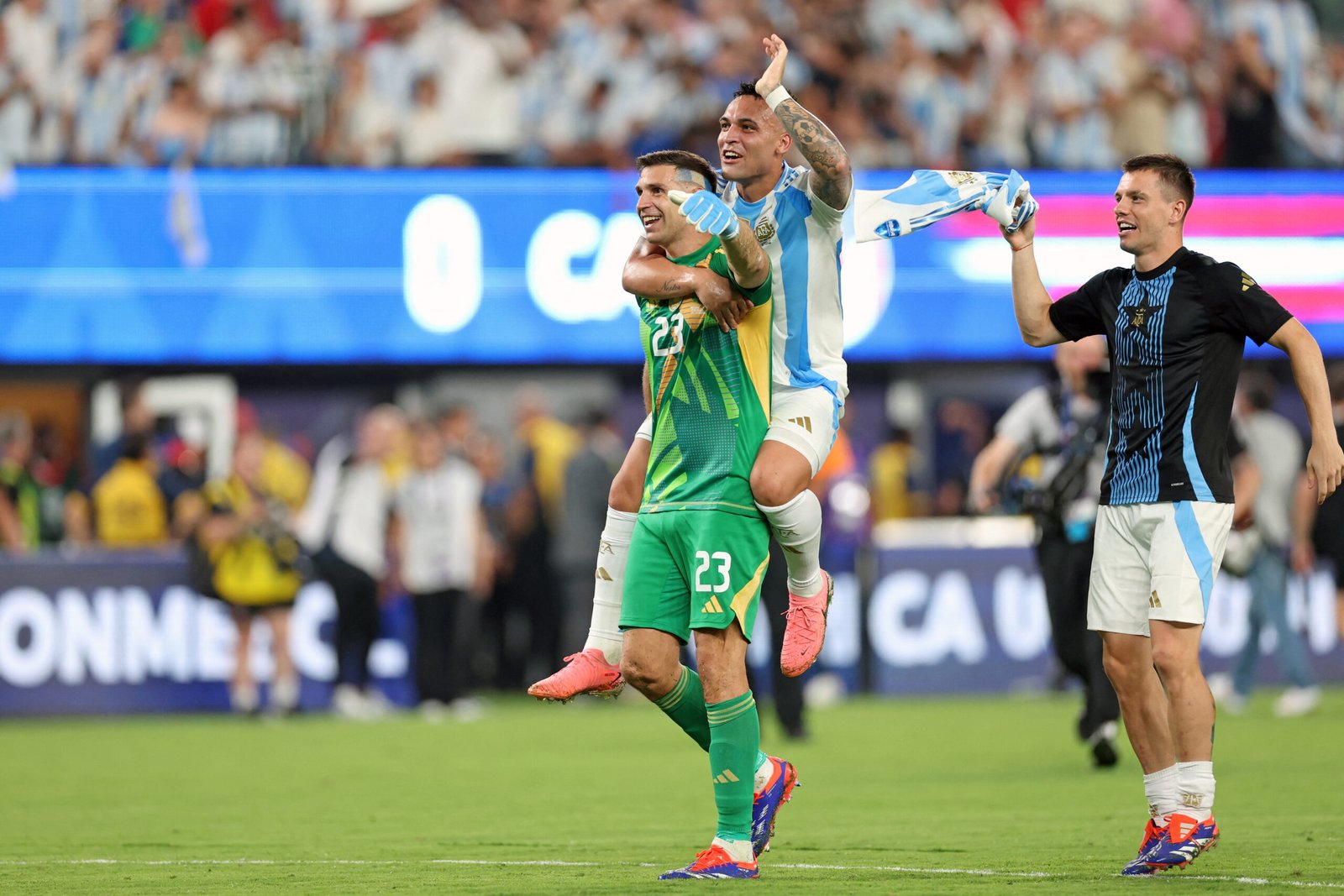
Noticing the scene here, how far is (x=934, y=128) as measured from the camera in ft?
61.5

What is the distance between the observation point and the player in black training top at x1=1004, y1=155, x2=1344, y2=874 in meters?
6.42

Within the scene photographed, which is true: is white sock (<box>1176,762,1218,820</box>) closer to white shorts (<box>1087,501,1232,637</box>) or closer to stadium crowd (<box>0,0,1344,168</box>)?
white shorts (<box>1087,501,1232,637</box>)

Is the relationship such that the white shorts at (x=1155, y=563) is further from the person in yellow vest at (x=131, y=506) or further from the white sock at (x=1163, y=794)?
the person in yellow vest at (x=131, y=506)

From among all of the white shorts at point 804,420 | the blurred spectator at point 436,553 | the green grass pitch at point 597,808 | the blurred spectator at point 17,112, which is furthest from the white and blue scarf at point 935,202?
the blurred spectator at point 17,112

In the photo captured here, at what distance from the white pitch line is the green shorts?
954 millimetres

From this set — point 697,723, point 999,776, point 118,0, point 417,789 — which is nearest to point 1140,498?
point 697,723

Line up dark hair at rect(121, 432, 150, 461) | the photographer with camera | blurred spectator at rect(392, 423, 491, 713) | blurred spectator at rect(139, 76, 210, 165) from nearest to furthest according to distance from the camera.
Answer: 1. the photographer with camera
2. blurred spectator at rect(392, 423, 491, 713)
3. dark hair at rect(121, 432, 150, 461)
4. blurred spectator at rect(139, 76, 210, 165)

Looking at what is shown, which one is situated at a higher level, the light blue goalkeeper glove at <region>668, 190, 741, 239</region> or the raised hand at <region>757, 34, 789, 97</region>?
the raised hand at <region>757, 34, 789, 97</region>

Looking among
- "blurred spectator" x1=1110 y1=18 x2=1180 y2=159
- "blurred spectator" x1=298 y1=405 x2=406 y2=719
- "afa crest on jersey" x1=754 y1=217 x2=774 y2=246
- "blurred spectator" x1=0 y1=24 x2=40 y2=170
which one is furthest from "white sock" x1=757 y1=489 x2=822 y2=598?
"blurred spectator" x1=1110 y1=18 x2=1180 y2=159

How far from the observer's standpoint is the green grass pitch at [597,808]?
21.4 feet

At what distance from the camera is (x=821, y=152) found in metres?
6.21

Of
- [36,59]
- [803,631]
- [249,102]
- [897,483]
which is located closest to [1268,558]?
[897,483]

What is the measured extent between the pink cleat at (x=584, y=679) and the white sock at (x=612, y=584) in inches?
1.7

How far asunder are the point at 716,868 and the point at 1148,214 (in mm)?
2597
